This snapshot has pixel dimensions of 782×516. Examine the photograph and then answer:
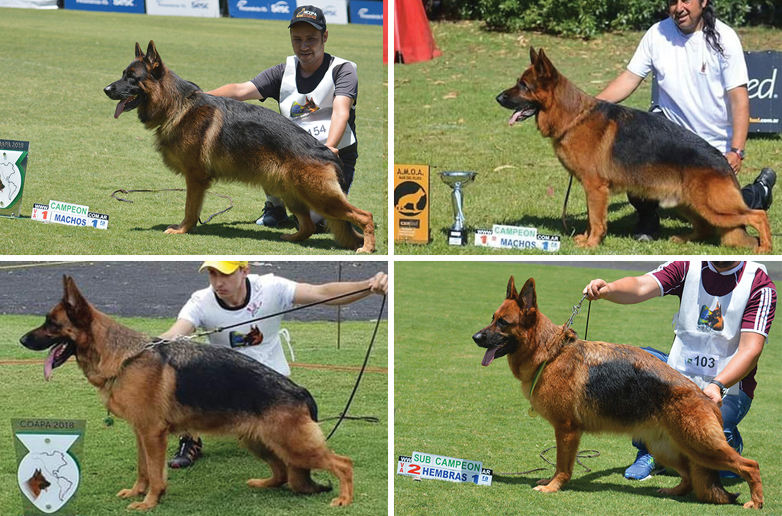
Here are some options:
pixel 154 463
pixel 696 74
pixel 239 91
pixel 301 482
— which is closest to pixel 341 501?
pixel 301 482

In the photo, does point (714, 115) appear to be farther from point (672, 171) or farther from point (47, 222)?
point (47, 222)

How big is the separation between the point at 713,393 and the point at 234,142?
154 inches

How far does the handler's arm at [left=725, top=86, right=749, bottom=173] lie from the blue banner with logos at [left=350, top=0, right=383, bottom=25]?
83.1ft

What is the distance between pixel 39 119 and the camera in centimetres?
1105

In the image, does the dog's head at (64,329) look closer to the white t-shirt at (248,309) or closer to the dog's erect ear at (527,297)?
the white t-shirt at (248,309)

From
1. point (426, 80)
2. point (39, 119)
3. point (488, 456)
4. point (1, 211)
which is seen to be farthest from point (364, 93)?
point (488, 456)

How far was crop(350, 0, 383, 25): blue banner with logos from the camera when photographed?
30.5 metres

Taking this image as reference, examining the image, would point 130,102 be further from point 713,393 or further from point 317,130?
point 713,393

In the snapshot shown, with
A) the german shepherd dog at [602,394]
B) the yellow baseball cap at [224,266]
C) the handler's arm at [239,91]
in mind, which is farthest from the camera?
the handler's arm at [239,91]

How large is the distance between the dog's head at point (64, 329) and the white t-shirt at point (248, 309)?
0.97 meters

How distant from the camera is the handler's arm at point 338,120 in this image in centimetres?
668

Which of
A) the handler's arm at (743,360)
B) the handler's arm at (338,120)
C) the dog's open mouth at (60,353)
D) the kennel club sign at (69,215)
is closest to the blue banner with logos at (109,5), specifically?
the kennel club sign at (69,215)

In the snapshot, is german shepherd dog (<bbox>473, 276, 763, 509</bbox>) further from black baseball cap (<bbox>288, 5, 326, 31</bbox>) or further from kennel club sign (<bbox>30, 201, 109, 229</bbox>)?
kennel club sign (<bbox>30, 201, 109, 229</bbox>)

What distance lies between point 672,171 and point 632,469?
231 cm
